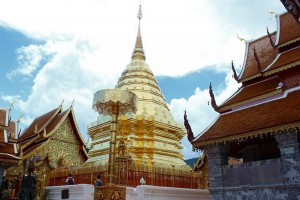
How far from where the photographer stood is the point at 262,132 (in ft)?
30.7

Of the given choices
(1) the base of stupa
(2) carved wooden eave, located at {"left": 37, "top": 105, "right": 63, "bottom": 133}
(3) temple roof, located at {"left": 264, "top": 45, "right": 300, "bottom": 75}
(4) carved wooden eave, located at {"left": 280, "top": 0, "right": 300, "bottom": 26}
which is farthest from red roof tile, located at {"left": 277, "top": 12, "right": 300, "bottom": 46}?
(2) carved wooden eave, located at {"left": 37, "top": 105, "right": 63, "bottom": 133}

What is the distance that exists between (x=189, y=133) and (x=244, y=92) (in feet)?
8.94

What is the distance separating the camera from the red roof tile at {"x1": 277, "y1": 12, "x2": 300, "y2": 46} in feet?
39.3

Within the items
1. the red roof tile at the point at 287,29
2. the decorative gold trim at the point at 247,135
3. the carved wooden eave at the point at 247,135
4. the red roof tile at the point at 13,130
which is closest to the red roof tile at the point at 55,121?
the red roof tile at the point at 13,130

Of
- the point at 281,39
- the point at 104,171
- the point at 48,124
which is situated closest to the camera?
the point at 281,39

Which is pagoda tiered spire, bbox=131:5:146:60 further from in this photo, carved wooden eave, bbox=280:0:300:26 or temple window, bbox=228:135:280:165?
carved wooden eave, bbox=280:0:300:26

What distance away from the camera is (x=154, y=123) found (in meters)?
19.3

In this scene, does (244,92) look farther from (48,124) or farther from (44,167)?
(48,124)

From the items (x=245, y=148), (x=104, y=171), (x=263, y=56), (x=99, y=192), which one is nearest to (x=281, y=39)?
(x=263, y=56)

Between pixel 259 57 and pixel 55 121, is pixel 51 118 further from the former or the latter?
pixel 259 57

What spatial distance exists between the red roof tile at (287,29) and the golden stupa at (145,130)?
8725mm

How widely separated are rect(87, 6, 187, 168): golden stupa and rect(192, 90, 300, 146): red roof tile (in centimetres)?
685

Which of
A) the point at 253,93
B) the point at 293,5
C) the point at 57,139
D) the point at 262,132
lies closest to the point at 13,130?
the point at 57,139

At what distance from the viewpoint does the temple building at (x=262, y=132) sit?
9065 millimetres
